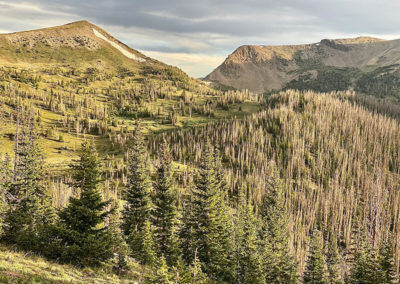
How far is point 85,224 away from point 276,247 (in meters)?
51.3

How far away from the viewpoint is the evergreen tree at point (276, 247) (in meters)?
55.1

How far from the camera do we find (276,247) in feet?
217

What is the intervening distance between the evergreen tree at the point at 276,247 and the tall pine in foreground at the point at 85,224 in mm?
33340

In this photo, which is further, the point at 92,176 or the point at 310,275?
the point at 310,275

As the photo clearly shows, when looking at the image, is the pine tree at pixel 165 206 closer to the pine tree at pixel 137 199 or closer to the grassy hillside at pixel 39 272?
the pine tree at pixel 137 199

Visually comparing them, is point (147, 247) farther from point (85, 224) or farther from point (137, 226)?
point (85, 224)

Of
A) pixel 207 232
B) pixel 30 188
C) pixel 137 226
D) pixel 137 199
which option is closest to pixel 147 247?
pixel 137 226

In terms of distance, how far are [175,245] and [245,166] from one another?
13767cm

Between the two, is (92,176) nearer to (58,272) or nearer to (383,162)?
(58,272)

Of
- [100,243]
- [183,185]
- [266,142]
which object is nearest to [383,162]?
[266,142]

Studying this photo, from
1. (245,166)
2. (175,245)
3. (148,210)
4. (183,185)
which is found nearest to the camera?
(175,245)

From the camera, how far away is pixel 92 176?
30.4 m

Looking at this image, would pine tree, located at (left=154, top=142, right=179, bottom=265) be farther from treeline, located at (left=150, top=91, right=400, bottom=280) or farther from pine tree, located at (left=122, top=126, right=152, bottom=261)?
treeline, located at (left=150, top=91, right=400, bottom=280)

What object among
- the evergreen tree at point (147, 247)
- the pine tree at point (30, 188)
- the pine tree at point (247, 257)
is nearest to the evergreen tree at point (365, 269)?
the pine tree at point (247, 257)
